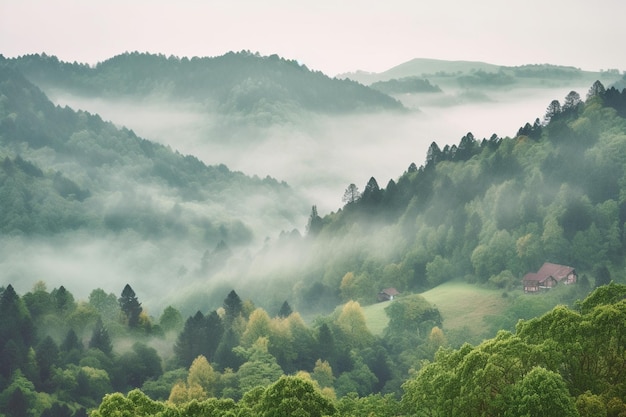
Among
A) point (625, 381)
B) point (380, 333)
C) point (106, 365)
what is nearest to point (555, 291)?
point (380, 333)

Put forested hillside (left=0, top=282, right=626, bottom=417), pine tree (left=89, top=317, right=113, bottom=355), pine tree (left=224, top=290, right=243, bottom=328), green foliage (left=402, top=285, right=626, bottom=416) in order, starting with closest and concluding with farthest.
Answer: green foliage (left=402, top=285, right=626, bottom=416) < forested hillside (left=0, top=282, right=626, bottom=417) < pine tree (left=89, top=317, right=113, bottom=355) < pine tree (left=224, top=290, right=243, bottom=328)

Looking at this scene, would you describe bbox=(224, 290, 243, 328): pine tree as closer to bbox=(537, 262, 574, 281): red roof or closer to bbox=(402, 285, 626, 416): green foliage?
bbox=(537, 262, 574, 281): red roof

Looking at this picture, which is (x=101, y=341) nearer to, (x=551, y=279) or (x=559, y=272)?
(x=551, y=279)

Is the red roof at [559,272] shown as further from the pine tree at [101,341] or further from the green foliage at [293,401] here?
the green foliage at [293,401]

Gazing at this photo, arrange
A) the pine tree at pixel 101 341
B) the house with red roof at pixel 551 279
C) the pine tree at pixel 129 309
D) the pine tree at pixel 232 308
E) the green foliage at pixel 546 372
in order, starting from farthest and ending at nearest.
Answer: the pine tree at pixel 232 308 → the pine tree at pixel 129 309 → the house with red roof at pixel 551 279 → the pine tree at pixel 101 341 → the green foliage at pixel 546 372

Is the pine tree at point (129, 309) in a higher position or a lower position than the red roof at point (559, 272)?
higher

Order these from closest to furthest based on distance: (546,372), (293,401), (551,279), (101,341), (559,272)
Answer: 1. (546,372)
2. (293,401)
3. (101,341)
4. (551,279)
5. (559,272)

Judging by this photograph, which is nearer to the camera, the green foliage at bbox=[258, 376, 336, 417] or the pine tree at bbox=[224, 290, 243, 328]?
the green foliage at bbox=[258, 376, 336, 417]

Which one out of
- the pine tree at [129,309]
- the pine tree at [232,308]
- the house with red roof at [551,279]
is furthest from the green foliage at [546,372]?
the pine tree at [129,309]

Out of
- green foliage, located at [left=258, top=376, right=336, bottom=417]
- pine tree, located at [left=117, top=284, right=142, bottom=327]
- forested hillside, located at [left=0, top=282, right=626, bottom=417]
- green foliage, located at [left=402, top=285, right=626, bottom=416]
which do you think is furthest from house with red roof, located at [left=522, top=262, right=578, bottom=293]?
green foliage, located at [left=258, top=376, right=336, bottom=417]

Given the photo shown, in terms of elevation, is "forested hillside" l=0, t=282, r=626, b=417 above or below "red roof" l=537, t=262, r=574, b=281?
above

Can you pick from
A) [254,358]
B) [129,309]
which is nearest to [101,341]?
[129,309]

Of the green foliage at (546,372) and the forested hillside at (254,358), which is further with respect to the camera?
the forested hillside at (254,358)

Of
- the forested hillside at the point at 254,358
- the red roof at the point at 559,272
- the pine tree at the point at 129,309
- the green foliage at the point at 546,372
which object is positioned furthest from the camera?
the pine tree at the point at 129,309
